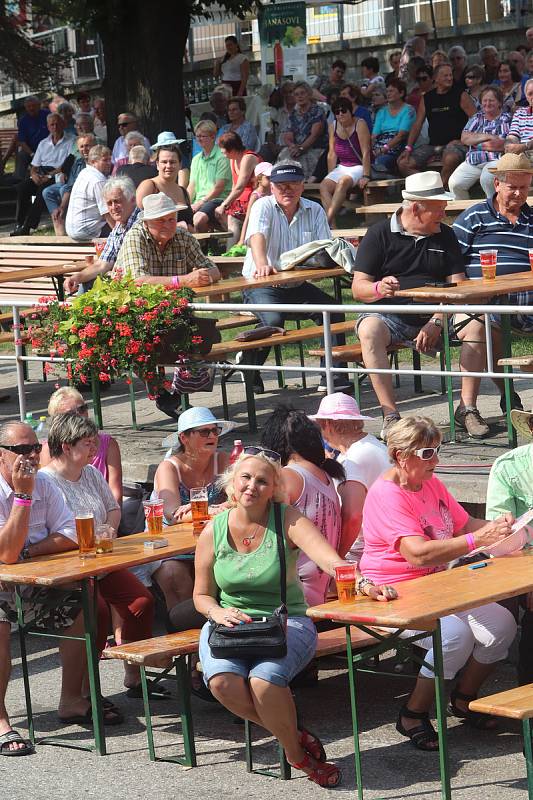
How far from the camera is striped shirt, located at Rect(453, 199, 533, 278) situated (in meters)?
9.49

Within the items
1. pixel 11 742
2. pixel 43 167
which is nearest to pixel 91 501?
pixel 11 742

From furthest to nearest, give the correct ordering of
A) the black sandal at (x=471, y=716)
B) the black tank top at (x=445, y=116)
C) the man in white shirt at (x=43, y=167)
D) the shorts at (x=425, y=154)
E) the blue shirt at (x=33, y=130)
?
the blue shirt at (x=33, y=130)
the man in white shirt at (x=43, y=167)
the shorts at (x=425, y=154)
the black tank top at (x=445, y=116)
the black sandal at (x=471, y=716)

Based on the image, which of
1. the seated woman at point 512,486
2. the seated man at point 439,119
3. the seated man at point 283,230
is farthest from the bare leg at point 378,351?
the seated man at point 439,119

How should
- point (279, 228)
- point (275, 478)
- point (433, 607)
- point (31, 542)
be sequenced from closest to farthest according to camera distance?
point (433, 607) → point (275, 478) → point (31, 542) → point (279, 228)

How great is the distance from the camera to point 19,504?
6.94 metres

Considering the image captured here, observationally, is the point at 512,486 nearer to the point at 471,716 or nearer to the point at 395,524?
the point at 395,524

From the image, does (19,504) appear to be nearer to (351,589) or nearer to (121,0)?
(351,589)

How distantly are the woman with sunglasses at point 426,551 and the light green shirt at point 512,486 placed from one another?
19cm

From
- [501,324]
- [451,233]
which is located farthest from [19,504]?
[451,233]

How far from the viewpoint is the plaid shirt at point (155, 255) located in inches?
394

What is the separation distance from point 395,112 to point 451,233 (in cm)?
914

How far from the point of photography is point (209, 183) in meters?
15.6

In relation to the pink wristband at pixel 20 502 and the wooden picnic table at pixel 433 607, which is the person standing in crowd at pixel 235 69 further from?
the wooden picnic table at pixel 433 607

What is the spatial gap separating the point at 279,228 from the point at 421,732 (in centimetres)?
509
